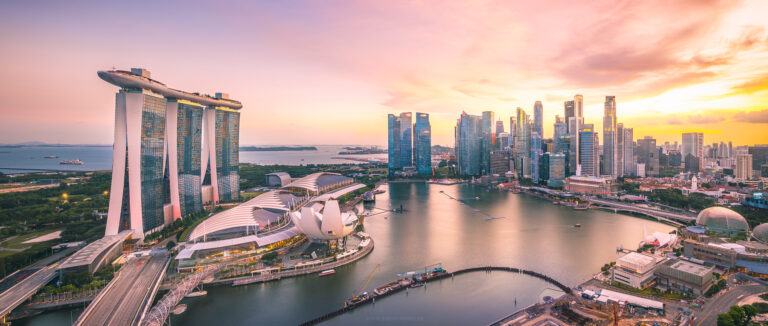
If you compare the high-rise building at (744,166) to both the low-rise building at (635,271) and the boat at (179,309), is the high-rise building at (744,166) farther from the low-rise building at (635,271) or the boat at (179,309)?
the boat at (179,309)

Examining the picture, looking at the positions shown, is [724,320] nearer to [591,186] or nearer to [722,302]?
[722,302]

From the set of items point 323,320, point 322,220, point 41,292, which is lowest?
point 323,320

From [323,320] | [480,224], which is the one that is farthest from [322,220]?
[480,224]

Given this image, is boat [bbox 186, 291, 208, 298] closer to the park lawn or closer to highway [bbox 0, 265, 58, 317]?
highway [bbox 0, 265, 58, 317]

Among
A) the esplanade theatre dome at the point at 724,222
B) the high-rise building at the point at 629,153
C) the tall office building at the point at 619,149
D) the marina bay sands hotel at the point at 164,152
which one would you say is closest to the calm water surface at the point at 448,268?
the esplanade theatre dome at the point at 724,222

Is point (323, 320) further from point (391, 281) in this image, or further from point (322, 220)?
point (322, 220)

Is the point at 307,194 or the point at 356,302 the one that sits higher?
the point at 307,194

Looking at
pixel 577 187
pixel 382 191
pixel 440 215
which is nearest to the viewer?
pixel 440 215

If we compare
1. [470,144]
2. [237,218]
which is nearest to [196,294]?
[237,218]
